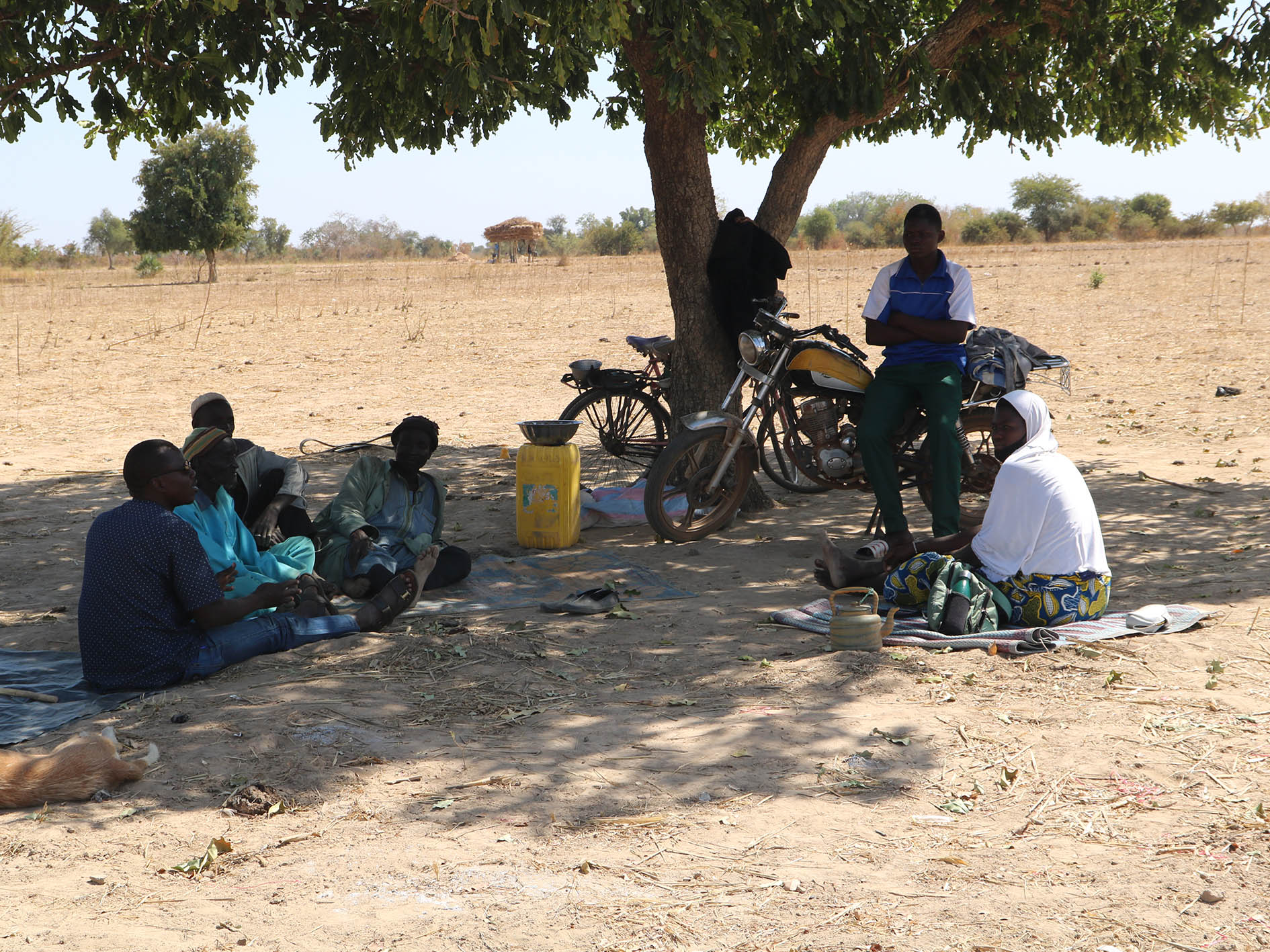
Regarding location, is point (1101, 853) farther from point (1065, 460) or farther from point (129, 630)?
point (129, 630)

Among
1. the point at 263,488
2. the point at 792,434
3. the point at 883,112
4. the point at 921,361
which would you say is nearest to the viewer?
the point at 263,488

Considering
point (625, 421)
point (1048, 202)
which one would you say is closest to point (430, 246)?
point (1048, 202)

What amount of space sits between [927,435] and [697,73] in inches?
92.0

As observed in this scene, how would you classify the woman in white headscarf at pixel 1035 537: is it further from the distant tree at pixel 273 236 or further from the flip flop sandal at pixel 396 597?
the distant tree at pixel 273 236

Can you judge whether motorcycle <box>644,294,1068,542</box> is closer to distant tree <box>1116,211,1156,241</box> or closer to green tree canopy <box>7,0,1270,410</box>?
green tree canopy <box>7,0,1270,410</box>

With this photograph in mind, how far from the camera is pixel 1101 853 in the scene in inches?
121

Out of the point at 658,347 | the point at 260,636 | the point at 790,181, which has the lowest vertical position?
the point at 260,636

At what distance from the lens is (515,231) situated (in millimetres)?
52219

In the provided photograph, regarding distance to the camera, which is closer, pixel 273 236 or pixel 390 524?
pixel 390 524

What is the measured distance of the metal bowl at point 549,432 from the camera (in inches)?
260

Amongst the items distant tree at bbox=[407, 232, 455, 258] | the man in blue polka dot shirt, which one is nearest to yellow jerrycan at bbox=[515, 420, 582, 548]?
the man in blue polka dot shirt

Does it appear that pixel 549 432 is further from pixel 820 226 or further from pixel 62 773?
pixel 820 226

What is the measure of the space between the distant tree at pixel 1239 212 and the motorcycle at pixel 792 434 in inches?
2087

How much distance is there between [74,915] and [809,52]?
581 centimetres
